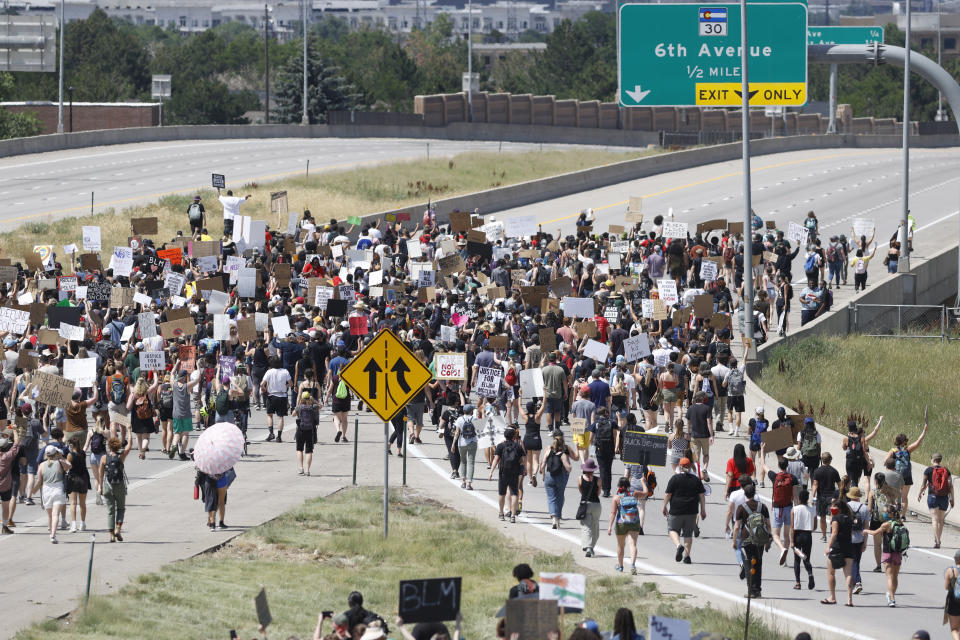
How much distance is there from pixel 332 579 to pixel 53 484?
390 cm

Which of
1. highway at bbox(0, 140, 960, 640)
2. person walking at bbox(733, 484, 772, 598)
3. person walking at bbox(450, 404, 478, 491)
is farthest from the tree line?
person walking at bbox(733, 484, 772, 598)

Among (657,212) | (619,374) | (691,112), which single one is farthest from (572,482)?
(691,112)

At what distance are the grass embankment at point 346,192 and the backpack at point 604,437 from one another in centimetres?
2504

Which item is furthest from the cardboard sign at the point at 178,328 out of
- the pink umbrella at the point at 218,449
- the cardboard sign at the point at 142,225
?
the cardboard sign at the point at 142,225

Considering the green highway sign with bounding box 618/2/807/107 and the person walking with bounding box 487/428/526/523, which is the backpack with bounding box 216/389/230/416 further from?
the green highway sign with bounding box 618/2/807/107

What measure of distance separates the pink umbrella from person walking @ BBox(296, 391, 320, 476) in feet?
11.8

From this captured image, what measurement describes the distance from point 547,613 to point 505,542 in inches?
329

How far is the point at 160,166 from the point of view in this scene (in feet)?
218

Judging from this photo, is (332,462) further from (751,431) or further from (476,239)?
(476,239)

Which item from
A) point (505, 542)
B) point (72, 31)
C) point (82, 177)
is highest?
point (72, 31)

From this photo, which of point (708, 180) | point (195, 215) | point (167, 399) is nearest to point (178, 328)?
point (167, 399)

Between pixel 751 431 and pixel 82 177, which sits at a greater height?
pixel 82 177

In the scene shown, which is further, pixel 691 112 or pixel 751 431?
pixel 691 112

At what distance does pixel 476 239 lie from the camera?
119ft
